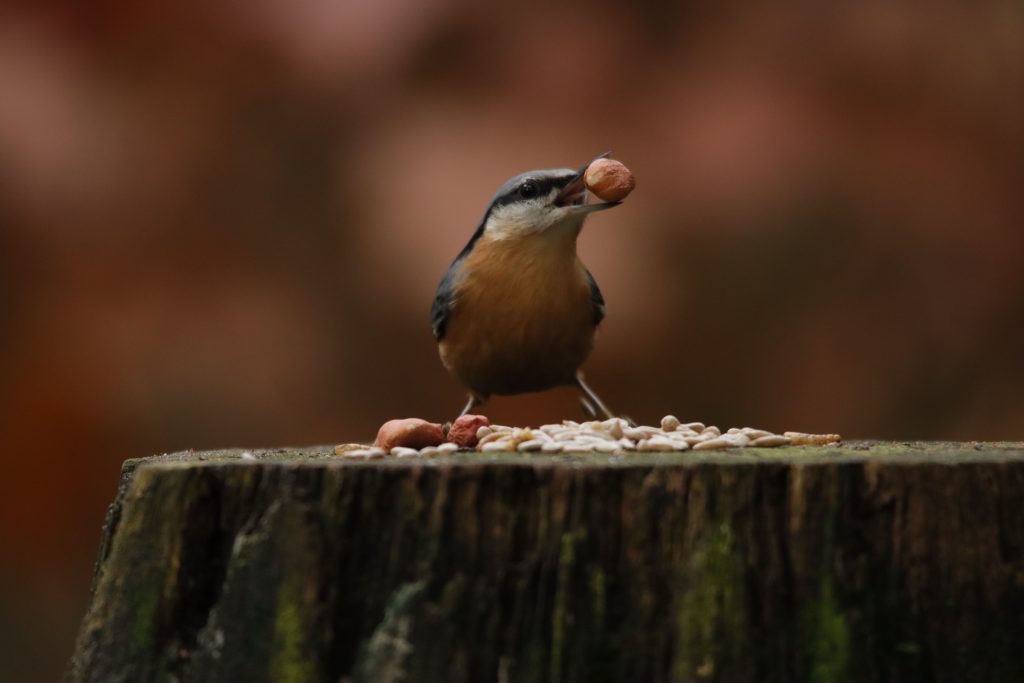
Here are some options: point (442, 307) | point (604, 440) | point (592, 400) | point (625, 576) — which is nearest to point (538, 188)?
point (442, 307)

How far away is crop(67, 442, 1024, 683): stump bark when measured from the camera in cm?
160

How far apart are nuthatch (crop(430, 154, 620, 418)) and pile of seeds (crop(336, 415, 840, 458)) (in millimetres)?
791

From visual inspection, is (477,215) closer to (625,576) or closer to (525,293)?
(525,293)

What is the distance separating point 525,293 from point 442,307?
28cm

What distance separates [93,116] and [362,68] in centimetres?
116

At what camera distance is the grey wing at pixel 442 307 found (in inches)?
125

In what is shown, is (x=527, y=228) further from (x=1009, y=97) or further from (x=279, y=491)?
(x=1009, y=97)

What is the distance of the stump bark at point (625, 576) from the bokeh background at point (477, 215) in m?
2.92

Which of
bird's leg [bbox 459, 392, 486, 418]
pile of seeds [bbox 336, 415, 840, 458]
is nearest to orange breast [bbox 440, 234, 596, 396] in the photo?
bird's leg [bbox 459, 392, 486, 418]

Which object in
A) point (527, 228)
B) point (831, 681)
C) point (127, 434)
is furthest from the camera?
point (127, 434)

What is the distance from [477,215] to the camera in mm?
4531

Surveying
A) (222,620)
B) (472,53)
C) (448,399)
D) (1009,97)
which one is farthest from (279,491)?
(1009,97)

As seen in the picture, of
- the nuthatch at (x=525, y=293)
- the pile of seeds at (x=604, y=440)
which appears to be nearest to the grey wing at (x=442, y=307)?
the nuthatch at (x=525, y=293)

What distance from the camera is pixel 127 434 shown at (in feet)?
14.9
